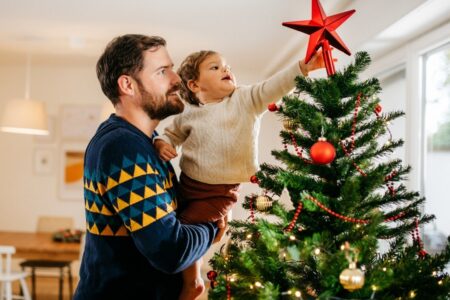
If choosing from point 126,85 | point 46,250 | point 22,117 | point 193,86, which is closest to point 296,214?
point 126,85

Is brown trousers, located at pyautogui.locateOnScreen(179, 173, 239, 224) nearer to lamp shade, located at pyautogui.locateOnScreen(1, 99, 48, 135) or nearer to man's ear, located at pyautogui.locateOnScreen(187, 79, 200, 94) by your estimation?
man's ear, located at pyautogui.locateOnScreen(187, 79, 200, 94)

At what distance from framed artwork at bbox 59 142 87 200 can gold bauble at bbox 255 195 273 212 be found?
5453 mm

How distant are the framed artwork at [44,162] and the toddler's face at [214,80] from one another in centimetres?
521

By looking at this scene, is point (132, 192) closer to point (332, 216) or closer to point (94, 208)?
point (94, 208)

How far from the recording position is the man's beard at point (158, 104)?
48.6 inches

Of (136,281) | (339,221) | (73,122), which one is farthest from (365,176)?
(73,122)

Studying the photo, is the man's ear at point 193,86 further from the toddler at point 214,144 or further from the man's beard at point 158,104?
the man's beard at point 158,104

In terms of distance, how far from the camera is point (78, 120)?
20.2 ft

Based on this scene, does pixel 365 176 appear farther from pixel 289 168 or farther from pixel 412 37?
pixel 412 37

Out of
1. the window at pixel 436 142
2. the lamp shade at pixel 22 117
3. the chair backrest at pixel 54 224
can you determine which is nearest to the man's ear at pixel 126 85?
the window at pixel 436 142

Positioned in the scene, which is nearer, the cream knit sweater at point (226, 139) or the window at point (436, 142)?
the cream knit sweater at point (226, 139)

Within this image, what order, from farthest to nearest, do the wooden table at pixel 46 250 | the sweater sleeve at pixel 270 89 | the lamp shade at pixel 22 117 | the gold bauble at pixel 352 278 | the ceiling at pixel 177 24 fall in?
the wooden table at pixel 46 250
the lamp shade at pixel 22 117
the ceiling at pixel 177 24
the sweater sleeve at pixel 270 89
the gold bauble at pixel 352 278

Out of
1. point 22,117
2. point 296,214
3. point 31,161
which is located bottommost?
point 296,214

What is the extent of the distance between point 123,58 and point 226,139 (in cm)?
36
